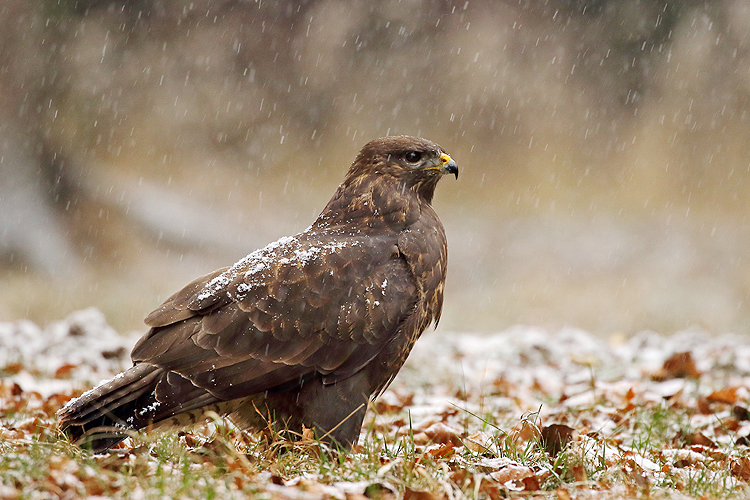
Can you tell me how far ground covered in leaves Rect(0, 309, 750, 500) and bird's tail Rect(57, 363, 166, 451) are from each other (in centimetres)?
7

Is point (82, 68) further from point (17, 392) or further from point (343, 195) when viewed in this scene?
point (343, 195)

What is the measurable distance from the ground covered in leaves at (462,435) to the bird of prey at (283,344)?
0.12 meters

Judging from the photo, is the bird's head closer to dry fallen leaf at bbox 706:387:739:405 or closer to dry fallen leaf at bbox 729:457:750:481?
dry fallen leaf at bbox 729:457:750:481

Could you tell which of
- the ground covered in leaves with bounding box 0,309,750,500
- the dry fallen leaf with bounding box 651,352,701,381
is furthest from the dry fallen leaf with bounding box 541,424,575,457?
the dry fallen leaf with bounding box 651,352,701,381

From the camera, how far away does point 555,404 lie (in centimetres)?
461

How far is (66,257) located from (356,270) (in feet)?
25.8

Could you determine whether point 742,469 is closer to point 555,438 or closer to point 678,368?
point 555,438

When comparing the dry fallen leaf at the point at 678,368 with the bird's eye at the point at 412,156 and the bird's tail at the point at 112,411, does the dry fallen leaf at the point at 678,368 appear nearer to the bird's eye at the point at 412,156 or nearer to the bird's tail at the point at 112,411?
the bird's eye at the point at 412,156

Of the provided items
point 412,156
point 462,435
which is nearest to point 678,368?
point 462,435

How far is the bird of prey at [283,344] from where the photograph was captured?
110 inches

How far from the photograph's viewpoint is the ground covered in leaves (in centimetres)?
224

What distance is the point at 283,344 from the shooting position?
2893mm

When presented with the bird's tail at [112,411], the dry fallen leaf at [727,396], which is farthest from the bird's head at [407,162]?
the dry fallen leaf at [727,396]

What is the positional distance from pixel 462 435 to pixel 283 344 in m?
1.05
